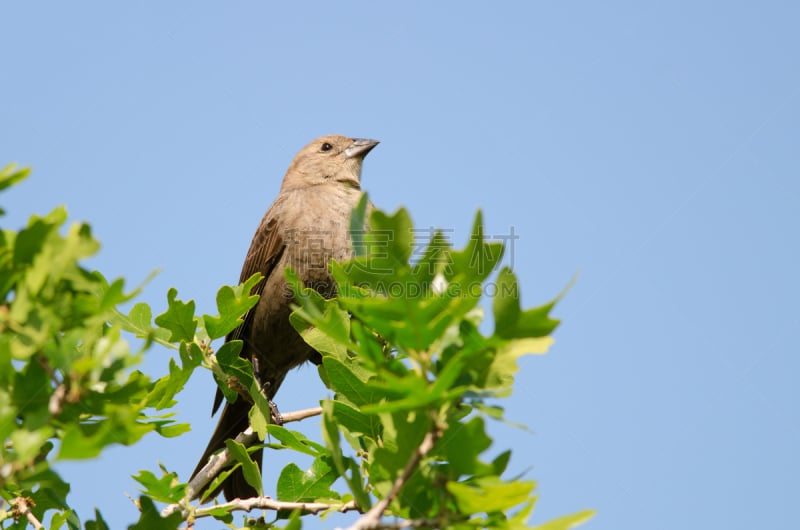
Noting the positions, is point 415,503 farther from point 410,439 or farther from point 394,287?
point 394,287

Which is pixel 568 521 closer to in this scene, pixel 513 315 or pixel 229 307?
pixel 513 315

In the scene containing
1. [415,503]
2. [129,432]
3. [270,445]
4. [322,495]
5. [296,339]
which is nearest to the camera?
[129,432]

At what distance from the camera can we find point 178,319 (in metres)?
3.01

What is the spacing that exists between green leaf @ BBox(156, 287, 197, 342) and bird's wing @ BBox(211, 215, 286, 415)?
7.69 feet

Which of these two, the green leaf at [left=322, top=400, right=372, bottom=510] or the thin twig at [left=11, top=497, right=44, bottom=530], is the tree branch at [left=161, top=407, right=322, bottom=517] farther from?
the green leaf at [left=322, top=400, right=372, bottom=510]

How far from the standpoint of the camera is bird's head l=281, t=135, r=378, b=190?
21.3 feet

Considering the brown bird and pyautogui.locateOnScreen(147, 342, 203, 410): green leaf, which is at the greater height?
the brown bird

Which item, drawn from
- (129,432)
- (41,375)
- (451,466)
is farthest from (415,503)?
(41,375)

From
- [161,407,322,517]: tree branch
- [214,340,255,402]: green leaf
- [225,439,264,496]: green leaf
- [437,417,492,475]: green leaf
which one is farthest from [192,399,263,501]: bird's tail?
[437,417,492,475]: green leaf

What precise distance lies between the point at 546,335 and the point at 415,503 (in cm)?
53

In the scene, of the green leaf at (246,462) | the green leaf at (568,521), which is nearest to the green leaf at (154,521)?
the green leaf at (246,462)

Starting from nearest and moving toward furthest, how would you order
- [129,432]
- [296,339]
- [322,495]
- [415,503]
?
[129,432], [415,503], [322,495], [296,339]

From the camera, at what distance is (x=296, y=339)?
17.4 ft

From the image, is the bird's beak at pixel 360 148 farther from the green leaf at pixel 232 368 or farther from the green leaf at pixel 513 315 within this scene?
the green leaf at pixel 513 315
